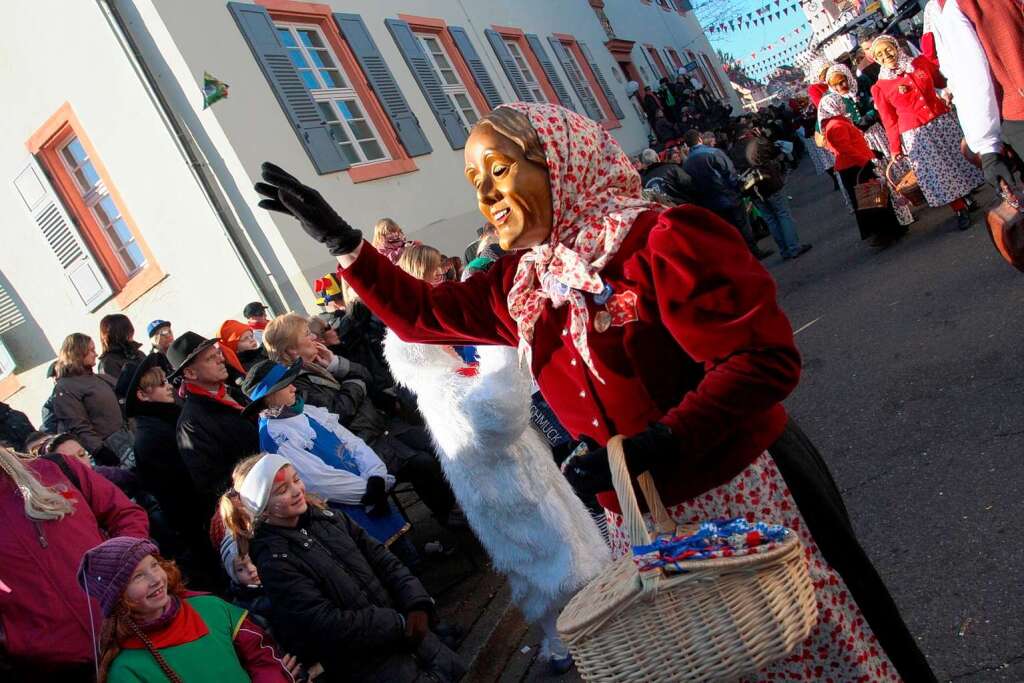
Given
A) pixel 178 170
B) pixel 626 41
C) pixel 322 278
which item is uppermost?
pixel 626 41

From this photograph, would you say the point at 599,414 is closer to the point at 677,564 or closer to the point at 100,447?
the point at 677,564

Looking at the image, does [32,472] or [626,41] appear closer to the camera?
[32,472]

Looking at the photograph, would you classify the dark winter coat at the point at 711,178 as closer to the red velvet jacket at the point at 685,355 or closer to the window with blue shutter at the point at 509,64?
the window with blue shutter at the point at 509,64

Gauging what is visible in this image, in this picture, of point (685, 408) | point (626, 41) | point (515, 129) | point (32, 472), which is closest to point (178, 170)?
point (32, 472)

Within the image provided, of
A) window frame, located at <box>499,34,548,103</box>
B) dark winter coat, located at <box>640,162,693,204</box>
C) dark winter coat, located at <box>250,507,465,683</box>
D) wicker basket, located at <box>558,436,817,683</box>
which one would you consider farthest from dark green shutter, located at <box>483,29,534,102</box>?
wicker basket, located at <box>558,436,817,683</box>

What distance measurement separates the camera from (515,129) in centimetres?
223

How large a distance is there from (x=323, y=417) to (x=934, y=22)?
3.54 m

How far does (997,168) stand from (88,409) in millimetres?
6261

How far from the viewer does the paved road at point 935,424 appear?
2.97m

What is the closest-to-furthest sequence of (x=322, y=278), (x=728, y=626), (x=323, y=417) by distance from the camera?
(x=728, y=626) → (x=323, y=417) → (x=322, y=278)

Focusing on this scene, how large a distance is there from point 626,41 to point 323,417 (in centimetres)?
2226

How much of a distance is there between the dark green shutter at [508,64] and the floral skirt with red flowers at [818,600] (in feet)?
45.1

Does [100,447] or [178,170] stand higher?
[178,170]

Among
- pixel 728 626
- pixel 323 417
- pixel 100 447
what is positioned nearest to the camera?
pixel 728 626
